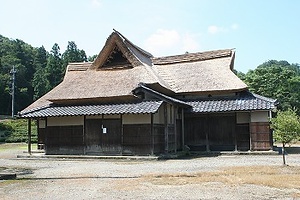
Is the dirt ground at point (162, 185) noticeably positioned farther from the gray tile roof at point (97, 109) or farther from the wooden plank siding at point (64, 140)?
the wooden plank siding at point (64, 140)

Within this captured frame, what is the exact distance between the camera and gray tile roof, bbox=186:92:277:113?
20219 mm

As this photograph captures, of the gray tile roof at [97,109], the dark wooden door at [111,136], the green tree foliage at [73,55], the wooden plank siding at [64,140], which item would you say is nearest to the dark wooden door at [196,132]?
the gray tile roof at [97,109]

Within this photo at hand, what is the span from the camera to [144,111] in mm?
17656

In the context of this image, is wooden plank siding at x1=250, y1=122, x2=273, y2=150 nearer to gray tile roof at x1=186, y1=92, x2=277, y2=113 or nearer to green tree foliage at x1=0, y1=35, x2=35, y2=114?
gray tile roof at x1=186, y1=92, x2=277, y2=113

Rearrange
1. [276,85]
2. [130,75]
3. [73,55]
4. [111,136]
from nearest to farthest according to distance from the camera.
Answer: [111,136], [130,75], [276,85], [73,55]

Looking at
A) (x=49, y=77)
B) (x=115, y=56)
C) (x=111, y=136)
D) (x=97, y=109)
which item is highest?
(x=49, y=77)

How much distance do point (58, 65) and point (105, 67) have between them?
50.1 m

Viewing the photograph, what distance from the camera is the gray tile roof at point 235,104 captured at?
20219 millimetres

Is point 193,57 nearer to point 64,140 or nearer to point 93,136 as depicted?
point 93,136

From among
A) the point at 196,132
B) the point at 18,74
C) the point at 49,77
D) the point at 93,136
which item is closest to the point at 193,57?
the point at 196,132

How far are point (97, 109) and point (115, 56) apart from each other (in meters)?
5.42

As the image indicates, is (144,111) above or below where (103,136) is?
above

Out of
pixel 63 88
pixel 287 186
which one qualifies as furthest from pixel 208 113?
pixel 287 186

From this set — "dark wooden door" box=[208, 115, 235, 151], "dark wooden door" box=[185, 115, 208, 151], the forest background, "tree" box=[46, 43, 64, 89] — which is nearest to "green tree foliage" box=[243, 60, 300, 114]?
the forest background
